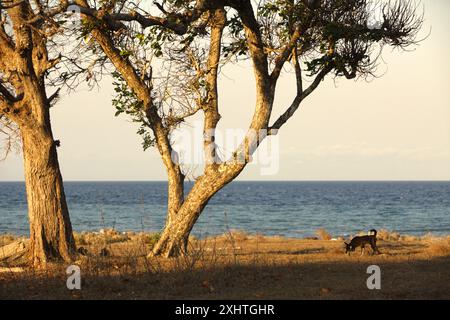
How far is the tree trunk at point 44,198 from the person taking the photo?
56.5ft

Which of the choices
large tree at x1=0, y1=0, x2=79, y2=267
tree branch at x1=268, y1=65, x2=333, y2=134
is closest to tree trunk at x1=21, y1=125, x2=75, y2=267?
large tree at x1=0, y1=0, x2=79, y2=267

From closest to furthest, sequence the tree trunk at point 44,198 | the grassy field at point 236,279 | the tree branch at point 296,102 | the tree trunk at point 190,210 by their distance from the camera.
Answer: the grassy field at point 236,279 → the tree trunk at point 190,210 → the tree branch at point 296,102 → the tree trunk at point 44,198

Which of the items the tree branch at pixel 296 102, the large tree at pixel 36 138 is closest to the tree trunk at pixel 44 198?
the large tree at pixel 36 138

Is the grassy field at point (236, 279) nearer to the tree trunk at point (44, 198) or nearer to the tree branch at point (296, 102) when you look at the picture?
the tree trunk at point (44, 198)

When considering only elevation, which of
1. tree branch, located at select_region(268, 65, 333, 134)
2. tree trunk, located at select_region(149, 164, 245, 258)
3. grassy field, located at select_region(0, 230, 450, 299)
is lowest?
grassy field, located at select_region(0, 230, 450, 299)

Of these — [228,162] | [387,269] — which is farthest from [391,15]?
[387,269]

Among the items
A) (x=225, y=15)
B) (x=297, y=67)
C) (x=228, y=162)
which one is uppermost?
(x=225, y=15)

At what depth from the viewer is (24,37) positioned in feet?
54.7

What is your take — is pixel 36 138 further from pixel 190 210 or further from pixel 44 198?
pixel 190 210

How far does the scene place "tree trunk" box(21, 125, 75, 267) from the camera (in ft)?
56.5

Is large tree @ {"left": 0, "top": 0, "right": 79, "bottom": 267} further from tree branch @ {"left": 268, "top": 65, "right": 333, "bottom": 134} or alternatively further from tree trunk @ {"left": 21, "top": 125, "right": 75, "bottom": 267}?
tree branch @ {"left": 268, "top": 65, "right": 333, "bottom": 134}
